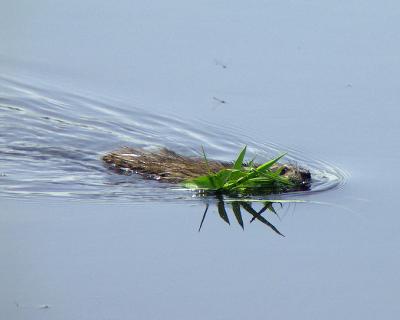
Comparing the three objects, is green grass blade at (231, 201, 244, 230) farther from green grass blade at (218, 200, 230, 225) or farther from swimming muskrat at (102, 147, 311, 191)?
swimming muskrat at (102, 147, 311, 191)

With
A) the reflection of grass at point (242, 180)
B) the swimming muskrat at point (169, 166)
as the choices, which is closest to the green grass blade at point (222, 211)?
the reflection of grass at point (242, 180)

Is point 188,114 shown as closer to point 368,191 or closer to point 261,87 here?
point 261,87

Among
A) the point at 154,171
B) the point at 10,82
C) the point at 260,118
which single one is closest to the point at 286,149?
the point at 260,118

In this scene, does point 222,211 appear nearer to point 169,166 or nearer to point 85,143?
point 169,166

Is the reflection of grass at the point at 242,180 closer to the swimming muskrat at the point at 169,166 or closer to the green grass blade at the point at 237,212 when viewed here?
the swimming muskrat at the point at 169,166

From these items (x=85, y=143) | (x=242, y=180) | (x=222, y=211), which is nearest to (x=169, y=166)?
(x=242, y=180)

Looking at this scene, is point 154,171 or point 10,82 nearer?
point 154,171

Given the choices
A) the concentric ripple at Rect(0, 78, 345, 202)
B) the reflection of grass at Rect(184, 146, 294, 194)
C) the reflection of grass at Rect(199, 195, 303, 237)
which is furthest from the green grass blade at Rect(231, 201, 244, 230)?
the concentric ripple at Rect(0, 78, 345, 202)
